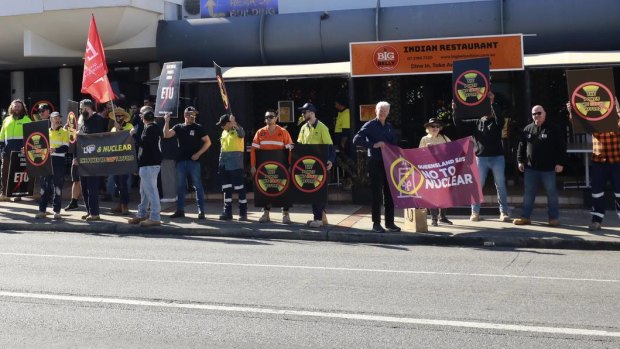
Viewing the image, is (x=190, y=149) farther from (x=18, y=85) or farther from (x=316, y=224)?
Result: (x=18, y=85)

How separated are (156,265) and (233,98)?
7.56 meters

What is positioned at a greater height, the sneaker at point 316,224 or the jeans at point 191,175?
the jeans at point 191,175

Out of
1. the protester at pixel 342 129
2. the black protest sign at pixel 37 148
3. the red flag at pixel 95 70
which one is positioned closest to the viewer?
the black protest sign at pixel 37 148

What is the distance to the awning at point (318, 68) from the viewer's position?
14.4 meters

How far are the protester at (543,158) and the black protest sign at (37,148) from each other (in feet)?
25.7

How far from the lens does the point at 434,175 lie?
1213 centimetres

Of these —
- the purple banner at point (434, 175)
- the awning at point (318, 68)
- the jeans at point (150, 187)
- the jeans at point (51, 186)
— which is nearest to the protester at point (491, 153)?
the purple banner at point (434, 175)

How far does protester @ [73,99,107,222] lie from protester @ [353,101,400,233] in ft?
15.3

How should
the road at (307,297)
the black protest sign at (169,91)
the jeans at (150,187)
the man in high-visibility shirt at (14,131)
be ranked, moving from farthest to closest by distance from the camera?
the man in high-visibility shirt at (14,131)
the black protest sign at (169,91)
the jeans at (150,187)
the road at (307,297)

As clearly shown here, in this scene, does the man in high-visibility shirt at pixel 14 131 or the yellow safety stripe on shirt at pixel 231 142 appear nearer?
the yellow safety stripe on shirt at pixel 231 142

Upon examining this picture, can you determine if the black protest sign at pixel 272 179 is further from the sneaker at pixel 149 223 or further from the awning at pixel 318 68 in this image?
the awning at pixel 318 68

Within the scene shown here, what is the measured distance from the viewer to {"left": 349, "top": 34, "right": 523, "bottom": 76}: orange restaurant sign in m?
14.9

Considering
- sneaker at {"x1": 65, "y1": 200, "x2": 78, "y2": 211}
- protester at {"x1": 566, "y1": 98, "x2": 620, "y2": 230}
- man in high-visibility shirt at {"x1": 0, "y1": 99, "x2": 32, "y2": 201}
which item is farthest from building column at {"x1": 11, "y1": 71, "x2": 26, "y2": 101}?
protester at {"x1": 566, "y1": 98, "x2": 620, "y2": 230}

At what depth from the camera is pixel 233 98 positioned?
16922 millimetres
